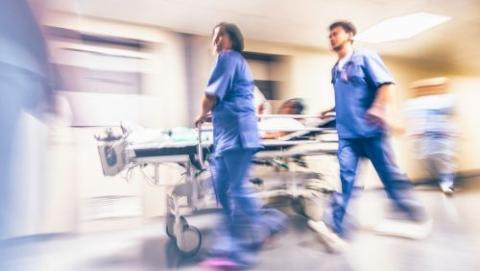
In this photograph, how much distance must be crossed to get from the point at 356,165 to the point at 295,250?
0.36 metres

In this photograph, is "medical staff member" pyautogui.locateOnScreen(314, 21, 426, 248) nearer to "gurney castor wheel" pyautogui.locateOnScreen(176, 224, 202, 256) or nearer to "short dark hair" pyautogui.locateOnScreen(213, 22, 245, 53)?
"short dark hair" pyautogui.locateOnScreen(213, 22, 245, 53)

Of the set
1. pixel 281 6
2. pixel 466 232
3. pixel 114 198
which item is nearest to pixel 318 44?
pixel 281 6

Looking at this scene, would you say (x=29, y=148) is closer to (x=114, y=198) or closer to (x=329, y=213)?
(x=114, y=198)

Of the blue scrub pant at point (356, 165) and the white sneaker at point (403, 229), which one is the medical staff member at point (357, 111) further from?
the white sneaker at point (403, 229)

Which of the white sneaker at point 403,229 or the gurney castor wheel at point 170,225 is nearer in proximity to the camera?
the gurney castor wheel at point 170,225

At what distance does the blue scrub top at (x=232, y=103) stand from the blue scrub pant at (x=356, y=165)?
1.11 feet

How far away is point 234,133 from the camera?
922 mm

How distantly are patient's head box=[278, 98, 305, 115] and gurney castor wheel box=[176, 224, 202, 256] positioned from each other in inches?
18.6

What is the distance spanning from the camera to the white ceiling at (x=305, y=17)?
34.9 inches

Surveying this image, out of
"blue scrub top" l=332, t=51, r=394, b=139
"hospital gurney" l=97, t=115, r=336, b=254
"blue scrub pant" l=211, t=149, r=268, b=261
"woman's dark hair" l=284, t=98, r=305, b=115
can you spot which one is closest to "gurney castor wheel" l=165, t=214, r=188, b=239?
"hospital gurney" l=97, t=115, r=336, b=254

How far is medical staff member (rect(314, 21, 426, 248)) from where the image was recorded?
39.3 inches

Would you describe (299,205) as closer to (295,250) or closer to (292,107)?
(295,250)

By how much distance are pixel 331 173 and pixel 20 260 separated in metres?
0.97

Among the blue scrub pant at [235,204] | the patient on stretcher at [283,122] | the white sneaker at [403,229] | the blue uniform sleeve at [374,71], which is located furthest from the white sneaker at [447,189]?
the blue scrub pant at [235,204]
